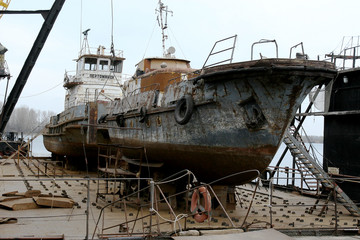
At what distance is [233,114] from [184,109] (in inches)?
54.4

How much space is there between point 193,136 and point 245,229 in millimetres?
2942

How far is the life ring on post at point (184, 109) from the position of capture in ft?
27.6

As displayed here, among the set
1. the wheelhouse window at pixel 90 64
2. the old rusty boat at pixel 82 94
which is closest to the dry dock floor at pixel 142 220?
the old rusty boat at pixel 82 94

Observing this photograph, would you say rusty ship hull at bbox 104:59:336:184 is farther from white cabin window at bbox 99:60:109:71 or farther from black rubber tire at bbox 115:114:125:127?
white cabin window at bbox 99:60:109:71

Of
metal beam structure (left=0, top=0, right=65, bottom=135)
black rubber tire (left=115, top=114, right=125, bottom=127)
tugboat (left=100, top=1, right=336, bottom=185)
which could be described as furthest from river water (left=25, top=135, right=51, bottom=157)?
tugboat (left=100, top=1, right=336, bottom=185)

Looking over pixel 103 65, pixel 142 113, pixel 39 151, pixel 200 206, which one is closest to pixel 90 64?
pixel 103 65

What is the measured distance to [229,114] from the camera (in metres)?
7.93

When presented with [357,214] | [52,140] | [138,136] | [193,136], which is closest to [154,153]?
[138,136]

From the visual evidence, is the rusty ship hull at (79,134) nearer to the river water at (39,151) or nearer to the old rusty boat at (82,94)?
the old rusty boat at (82,94)

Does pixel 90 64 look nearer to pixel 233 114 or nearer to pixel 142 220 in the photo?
pixel 233 114

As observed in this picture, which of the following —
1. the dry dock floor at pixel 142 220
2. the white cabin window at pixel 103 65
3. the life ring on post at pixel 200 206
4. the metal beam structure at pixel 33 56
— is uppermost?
the white cabin window at pixel 103 65

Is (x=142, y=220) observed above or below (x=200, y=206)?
below

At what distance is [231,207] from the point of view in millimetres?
9750

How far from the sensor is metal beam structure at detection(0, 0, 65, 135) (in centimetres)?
1284
